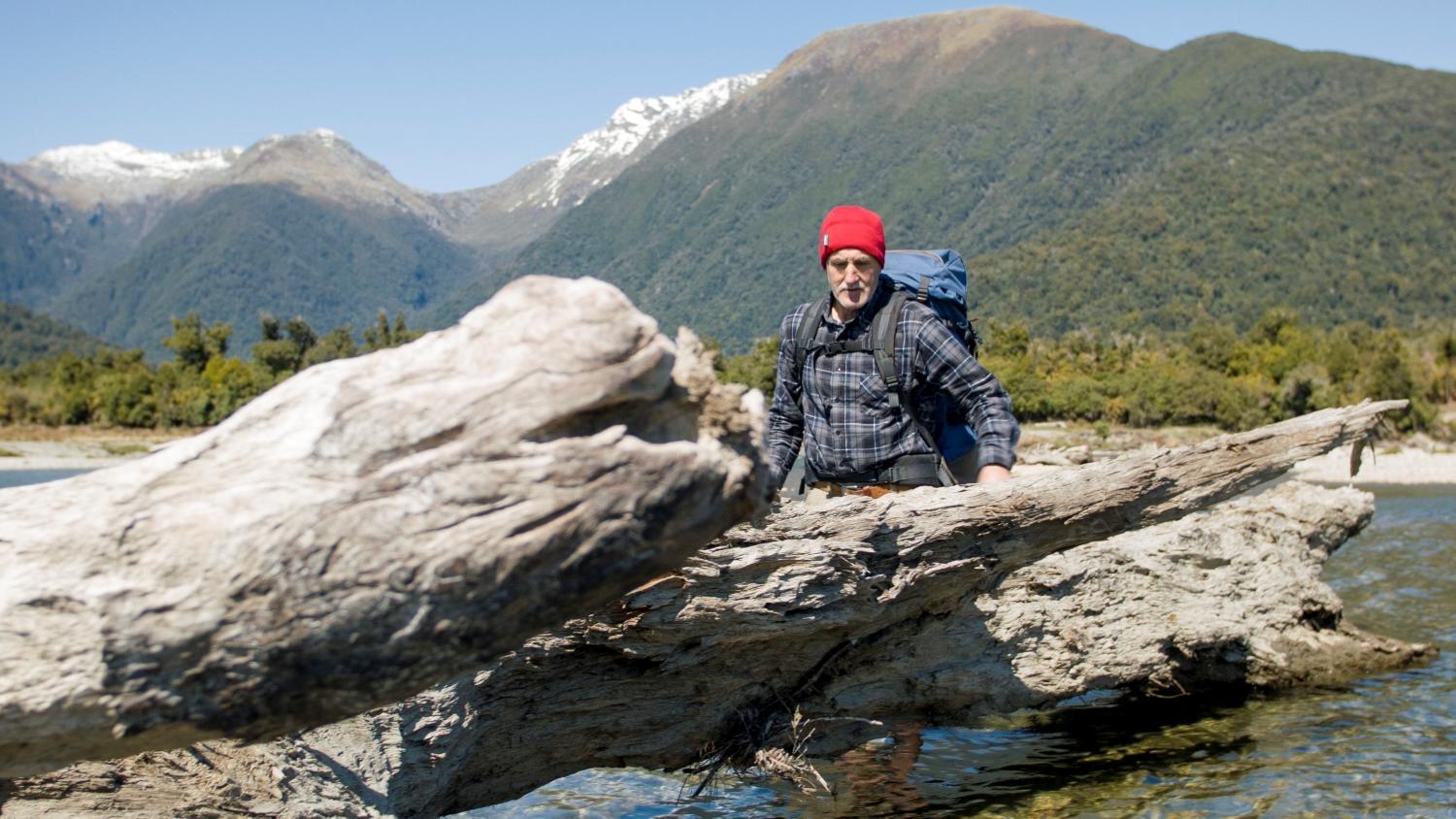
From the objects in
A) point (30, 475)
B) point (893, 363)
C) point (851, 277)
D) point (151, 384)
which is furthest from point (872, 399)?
point (151, 384)

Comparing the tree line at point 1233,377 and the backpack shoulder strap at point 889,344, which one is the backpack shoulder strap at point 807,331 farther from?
the tree line at point 1233,377

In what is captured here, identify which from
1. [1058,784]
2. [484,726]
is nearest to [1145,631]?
[1058,784]

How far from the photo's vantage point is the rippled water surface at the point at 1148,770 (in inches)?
243

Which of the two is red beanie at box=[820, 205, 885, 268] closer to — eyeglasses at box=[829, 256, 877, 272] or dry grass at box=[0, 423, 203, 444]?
eyeglasses at box=[829, 256, 877, 272]

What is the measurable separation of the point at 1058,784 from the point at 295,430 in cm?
512

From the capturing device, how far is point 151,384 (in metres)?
91.8

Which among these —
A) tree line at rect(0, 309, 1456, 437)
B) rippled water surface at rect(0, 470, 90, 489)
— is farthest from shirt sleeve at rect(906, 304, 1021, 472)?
rippled water surface at rect(0, 470, 90, 489)

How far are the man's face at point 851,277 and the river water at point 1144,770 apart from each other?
251cm

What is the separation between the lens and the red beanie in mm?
5238

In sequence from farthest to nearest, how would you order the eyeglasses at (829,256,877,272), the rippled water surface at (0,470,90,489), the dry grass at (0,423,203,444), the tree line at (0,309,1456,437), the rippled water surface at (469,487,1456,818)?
1. the dry grass at (0,423,203,444)
2. the tree line at (0,309,1456,437)
3. the rippled water surface at (0,470,90,489)
4. the rippled water surface at (469,487,1456,818)
5. the eyeglasses at (829,256,877,272)

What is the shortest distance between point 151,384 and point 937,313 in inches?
3860

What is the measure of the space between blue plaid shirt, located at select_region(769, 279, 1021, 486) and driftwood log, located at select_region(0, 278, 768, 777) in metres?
2.28

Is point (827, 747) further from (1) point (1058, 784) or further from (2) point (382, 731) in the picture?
(2) point (382, 731)

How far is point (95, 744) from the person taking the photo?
3.00 meters
